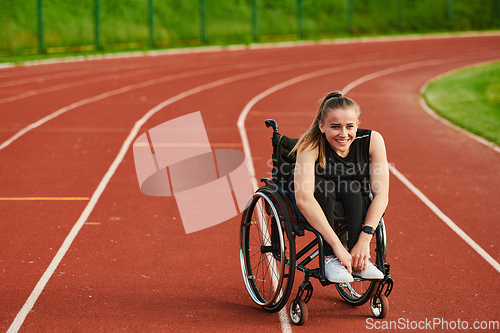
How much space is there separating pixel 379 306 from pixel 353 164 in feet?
3.01

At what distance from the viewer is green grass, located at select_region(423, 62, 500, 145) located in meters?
10.8

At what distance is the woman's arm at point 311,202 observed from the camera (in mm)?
3508

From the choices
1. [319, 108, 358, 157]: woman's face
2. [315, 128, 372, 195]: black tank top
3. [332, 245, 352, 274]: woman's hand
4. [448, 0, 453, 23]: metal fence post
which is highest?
[448, 0, 453, 23]: metal fence post

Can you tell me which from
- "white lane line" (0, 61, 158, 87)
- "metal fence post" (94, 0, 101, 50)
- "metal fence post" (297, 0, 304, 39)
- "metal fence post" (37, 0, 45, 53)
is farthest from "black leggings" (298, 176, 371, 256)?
"metal fence post" (297, 0, 304, 39)

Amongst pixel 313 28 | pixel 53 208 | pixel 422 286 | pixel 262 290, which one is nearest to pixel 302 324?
pixel 262 290

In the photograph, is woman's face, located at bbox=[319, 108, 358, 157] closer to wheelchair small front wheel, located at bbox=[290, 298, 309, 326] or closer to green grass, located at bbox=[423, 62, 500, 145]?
wheelchair small front wheel, located at bbox=[290, 298, 309, 326]

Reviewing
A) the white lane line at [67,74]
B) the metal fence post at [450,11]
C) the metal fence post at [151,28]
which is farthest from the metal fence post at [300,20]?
the white lane line at [67,74]

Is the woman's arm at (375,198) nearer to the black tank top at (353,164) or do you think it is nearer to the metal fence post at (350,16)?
the black tank top at (353,164)

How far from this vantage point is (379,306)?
3.84 metres

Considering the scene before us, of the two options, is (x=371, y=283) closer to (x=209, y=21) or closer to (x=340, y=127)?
(x=340, y=127)

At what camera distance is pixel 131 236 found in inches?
213

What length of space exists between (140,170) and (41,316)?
13.4 feet

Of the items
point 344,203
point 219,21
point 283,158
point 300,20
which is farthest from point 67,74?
point 300,20

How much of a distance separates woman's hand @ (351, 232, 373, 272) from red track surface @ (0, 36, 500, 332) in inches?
19.0
